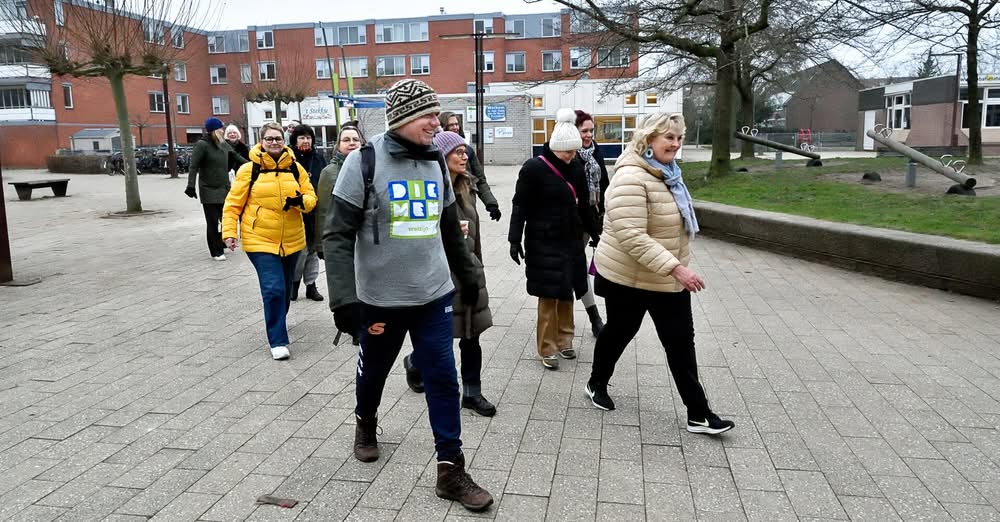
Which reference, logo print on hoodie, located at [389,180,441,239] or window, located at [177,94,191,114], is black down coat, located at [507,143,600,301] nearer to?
logo print on hoodie, located at [389,180,441,239]

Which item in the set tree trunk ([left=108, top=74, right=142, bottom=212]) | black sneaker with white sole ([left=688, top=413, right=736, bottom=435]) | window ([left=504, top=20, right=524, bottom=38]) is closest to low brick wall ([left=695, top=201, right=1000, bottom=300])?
black sneaker with white sole ([left=688, top=413, right=736, bottom=435])

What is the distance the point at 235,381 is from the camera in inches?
200

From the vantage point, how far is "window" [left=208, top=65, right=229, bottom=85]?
2653 inches

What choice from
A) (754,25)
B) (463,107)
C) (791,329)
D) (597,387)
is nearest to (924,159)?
(754,25)

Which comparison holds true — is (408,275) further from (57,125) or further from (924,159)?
(57,125)

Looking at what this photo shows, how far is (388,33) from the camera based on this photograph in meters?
63.2

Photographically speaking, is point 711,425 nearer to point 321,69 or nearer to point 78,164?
point 78,164

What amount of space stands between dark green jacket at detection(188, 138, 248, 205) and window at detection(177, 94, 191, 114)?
58.2 metres

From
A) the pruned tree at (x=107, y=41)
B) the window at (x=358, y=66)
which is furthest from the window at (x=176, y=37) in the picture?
the window at (x=358, y=66)

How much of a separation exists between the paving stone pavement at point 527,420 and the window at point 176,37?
10815 mm

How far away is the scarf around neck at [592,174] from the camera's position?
5.75 meters

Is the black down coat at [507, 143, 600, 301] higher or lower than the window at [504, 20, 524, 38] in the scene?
lower

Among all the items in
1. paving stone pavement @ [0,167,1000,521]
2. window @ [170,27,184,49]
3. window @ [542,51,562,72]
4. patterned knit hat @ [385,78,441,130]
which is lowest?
paving stone pavement @ [0,167,1000,521]

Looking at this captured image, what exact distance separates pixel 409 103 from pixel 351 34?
6482cm
